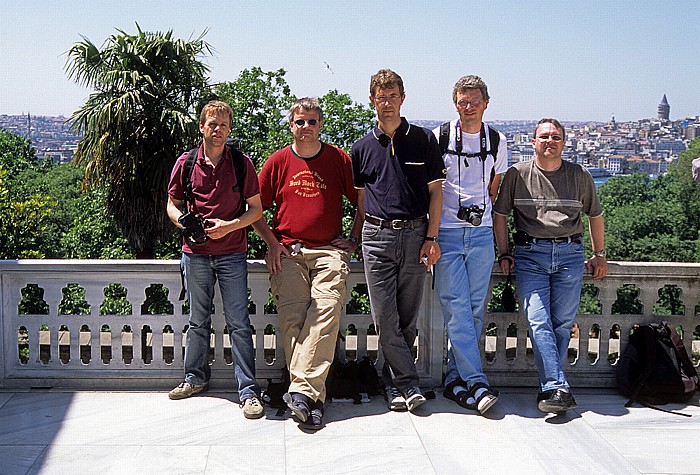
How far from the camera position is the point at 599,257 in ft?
18.2

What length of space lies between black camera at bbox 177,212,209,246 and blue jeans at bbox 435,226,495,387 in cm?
153

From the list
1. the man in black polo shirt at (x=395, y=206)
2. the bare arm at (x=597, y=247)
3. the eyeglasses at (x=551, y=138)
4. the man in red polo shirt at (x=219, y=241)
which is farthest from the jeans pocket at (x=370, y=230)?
the bare arm at (x=597, y=247)

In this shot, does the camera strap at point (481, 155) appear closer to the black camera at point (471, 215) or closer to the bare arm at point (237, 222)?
the black camera at point (471, 215)

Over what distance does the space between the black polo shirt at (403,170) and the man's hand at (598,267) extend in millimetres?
1331

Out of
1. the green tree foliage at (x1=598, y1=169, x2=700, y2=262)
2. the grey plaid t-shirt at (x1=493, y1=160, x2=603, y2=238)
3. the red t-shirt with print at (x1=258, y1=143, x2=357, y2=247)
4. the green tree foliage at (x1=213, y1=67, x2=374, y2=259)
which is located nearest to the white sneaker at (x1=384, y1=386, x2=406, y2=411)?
the red t-shirt with print at (x1=258, y1=143, x2=357, y2=247)

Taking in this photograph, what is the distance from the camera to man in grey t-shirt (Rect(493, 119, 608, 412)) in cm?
528

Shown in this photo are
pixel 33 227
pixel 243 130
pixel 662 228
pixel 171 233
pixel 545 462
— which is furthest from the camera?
pixel 662 228

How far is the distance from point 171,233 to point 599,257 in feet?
38.5

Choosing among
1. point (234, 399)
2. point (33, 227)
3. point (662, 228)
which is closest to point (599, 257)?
point (234, 399)

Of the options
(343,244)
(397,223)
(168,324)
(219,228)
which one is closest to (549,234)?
(397,223)

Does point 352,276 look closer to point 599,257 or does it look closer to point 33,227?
point 599,257

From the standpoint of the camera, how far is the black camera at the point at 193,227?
16.5ft

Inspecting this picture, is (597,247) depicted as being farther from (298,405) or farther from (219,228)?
(219,228)

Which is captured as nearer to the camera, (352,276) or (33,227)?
(352,276)
